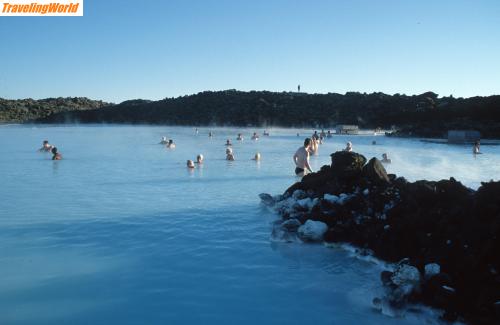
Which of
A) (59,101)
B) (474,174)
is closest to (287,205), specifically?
(474,174)

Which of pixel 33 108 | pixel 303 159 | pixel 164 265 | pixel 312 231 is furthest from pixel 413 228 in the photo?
pixel 33 108

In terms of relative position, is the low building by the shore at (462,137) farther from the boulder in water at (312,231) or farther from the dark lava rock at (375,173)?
the boulder in water at (312,231)

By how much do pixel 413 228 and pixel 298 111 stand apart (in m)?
67.8

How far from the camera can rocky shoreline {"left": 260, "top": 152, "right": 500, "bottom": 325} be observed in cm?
459

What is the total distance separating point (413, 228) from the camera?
6008mm

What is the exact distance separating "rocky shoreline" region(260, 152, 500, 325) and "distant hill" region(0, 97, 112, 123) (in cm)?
8255

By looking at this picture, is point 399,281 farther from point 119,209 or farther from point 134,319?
point 119,209

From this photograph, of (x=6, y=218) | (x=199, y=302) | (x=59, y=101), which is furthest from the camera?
(x=59, y=101)

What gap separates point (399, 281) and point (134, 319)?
2.90m

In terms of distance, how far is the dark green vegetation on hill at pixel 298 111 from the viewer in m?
42.8

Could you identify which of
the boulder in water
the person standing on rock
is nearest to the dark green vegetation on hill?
the person standing on rock

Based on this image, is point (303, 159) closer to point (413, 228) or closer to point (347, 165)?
point (347, 165)

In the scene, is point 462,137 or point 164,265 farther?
point 462,137

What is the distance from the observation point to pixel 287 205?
8.64m
